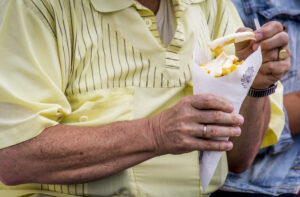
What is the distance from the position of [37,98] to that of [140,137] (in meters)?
0.32

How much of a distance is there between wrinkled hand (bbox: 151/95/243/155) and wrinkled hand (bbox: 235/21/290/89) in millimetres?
296

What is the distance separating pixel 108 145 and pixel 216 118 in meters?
0.33

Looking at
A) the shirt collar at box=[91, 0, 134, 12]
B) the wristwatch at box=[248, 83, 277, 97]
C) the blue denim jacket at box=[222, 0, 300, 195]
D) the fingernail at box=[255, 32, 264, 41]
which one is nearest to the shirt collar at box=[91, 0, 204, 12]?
the shirt collar at box=[91, 0, 134, 12]

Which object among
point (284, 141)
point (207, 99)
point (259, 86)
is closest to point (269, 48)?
point (259, 86)

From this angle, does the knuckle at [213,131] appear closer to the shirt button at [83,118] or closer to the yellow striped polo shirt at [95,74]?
the yellow striped polo shirt at [95,74]

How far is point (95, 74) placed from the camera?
4.49 feet

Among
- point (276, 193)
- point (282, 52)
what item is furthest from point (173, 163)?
point (276, 193)

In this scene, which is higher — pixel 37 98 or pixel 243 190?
pixel 37 98

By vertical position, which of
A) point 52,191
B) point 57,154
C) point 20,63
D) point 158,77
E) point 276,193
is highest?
point 20,63

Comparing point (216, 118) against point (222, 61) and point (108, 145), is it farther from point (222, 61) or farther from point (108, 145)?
point (108, 145)

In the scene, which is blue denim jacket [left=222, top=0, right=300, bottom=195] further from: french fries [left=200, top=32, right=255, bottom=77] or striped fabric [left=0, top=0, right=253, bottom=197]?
french fries [left=200, top=32, right=255, bottom=77]

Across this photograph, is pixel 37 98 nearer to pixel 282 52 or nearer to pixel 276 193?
pixel 282 52

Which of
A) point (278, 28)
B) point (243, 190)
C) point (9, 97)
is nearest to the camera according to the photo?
point (9, 97)

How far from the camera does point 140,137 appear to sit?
1263mm
